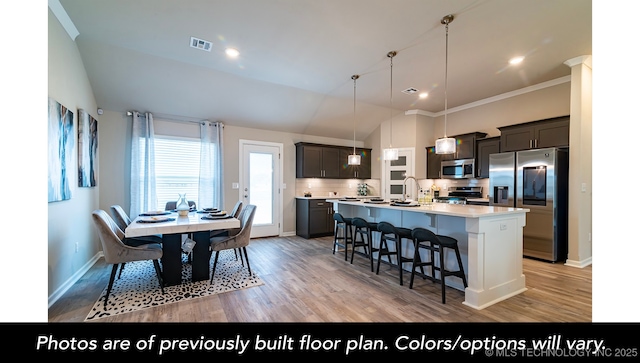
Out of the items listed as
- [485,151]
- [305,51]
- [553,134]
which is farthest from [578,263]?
[305,51]

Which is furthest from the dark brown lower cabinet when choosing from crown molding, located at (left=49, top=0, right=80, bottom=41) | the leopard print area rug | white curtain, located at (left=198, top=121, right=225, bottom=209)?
crown molding, located at (left=49, top=0, right=80, bottom=41)

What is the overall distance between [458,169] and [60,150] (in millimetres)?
6508

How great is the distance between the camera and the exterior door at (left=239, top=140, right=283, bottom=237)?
5.58 metres

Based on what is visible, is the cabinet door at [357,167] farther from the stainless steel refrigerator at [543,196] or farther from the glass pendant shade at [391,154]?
the stainless steel refrigerator at [543,196]

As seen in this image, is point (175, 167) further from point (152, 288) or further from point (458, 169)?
point (458, 169)

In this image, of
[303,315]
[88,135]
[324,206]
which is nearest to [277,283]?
[303,315]

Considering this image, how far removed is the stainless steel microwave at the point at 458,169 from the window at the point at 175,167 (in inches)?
213

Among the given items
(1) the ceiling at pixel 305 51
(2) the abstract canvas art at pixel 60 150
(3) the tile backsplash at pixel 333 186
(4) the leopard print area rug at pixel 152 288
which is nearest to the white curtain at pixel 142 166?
(1) the ceiling at pixel 305 51

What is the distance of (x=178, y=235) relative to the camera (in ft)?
9.80

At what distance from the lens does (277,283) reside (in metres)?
3.07

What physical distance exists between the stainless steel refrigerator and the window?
5916mm

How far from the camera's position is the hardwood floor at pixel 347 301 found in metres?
2.27
